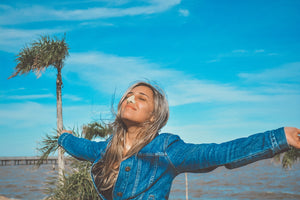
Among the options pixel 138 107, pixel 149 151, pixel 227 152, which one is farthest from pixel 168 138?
pixel 227 152

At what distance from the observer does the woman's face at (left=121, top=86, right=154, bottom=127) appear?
2.04 m

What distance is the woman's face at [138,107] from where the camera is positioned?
204cm

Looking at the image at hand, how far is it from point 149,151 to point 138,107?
31 cm

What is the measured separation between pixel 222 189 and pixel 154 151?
18765 mm

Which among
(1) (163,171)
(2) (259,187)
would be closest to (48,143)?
(1) (163,171)

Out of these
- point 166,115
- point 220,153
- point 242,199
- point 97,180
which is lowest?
point 242,199

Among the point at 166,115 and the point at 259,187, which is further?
the point at 259,187

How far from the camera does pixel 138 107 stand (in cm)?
207

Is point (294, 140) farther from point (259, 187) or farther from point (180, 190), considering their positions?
point (259, 187)

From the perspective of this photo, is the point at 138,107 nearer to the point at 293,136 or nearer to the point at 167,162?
the point at 167,162

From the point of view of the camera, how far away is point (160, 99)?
2.14 meters

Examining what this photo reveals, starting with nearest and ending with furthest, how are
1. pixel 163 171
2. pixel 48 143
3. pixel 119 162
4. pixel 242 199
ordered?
pixel 163 171, pixel 119 162, pixel 48 143, pixel 242 199

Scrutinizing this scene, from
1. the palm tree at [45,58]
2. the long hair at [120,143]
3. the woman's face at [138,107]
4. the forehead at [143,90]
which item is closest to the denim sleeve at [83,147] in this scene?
the long hair at [120,143]

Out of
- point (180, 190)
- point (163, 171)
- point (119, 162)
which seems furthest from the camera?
point (180, 190)
